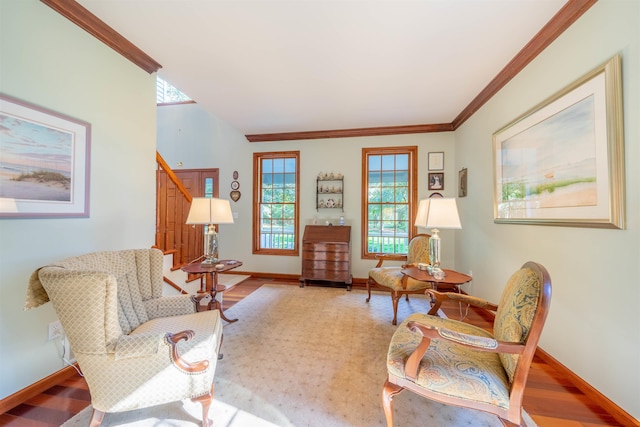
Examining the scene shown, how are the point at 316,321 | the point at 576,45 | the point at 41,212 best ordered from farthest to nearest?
the point at 316,321, the point at 576,45, the point at 41,212

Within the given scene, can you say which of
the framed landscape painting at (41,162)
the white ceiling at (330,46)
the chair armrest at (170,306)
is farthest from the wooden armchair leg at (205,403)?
the white ceiling at (330,46)

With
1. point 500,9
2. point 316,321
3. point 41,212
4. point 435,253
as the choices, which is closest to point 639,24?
point 500,9

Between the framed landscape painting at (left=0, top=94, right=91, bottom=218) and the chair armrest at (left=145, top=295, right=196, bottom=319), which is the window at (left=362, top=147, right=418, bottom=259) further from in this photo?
the framed landscape painting at (left=0, top=94, right=91, bottom=218)

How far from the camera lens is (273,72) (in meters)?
2.55

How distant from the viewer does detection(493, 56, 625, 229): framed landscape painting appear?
4.67 ft

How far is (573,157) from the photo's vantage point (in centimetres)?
169

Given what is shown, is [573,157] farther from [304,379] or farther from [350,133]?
[350,133]

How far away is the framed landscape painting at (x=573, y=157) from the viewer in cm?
142

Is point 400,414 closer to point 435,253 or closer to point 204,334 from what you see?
point 204,334

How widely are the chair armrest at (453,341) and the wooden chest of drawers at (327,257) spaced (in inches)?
105

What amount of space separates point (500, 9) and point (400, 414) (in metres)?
2.78

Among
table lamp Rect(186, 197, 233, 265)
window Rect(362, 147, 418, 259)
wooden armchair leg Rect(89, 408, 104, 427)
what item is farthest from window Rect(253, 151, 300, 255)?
wooden armchair leg Rect(89, 408, 104, 427)

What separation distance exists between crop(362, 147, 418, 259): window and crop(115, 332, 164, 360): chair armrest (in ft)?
11.4

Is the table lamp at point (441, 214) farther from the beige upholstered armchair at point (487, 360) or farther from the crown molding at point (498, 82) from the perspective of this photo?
the crown molding at point (498, 82)
